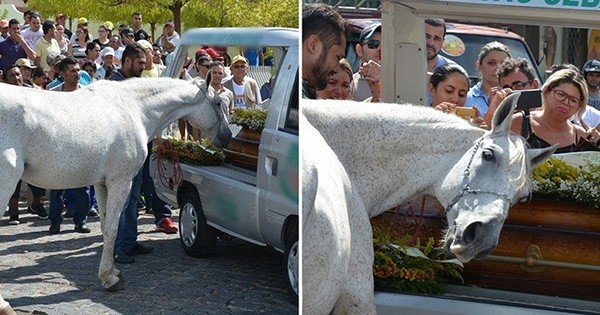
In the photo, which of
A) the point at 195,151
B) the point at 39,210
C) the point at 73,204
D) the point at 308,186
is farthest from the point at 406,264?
the point at 39,210

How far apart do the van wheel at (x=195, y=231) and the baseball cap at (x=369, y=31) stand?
3376 millimetres

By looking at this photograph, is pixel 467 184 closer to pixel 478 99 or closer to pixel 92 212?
pixel 478 99

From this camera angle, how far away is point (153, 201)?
6770 mm

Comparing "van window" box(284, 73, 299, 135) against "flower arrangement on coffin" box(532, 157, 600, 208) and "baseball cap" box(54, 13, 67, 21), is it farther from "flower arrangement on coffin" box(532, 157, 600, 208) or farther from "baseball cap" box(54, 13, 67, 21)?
"baseball cap" box(54, 13, 67, 21)

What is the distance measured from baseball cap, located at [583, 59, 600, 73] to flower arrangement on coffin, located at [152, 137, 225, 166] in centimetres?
246

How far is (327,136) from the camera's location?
2658 millimetres

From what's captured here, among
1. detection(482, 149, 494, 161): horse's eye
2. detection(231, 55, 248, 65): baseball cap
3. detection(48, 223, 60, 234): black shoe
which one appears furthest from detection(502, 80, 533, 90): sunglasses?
detection(48, 223, 60, 234): black shoe

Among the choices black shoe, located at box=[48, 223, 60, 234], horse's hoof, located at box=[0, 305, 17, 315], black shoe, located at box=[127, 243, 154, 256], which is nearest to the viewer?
horse's hoof, located at box=[0, 305, 17, 315]

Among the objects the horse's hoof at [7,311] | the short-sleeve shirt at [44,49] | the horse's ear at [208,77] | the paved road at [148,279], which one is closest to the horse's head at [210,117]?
the horse's ear at [208,77]

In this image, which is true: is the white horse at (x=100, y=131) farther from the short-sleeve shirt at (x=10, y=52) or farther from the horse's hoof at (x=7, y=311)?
the short-sleeve shirt at (x=10, y=52)

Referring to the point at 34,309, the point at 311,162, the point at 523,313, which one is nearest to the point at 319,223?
the point at 311,162

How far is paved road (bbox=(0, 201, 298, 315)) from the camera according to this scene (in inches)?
213

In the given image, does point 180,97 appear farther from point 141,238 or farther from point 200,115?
point 141,238

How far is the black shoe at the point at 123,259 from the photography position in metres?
6.14
